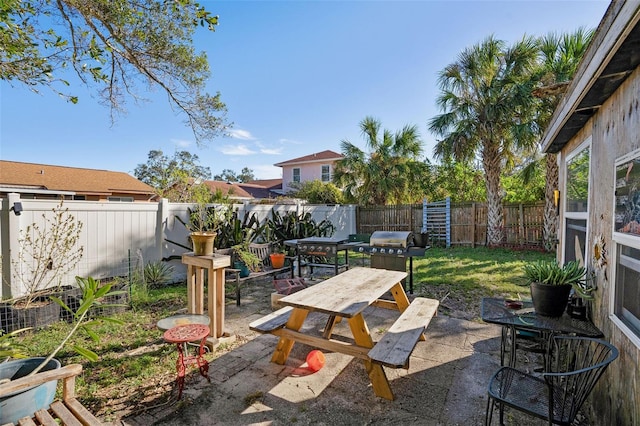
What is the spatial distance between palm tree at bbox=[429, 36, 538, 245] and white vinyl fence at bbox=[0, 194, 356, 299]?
24.5ft

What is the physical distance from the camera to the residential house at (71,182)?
501 inches

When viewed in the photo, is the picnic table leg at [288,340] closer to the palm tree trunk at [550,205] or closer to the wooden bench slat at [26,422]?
the wooden bench slat at [26,422]

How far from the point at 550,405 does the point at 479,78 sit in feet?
32.4

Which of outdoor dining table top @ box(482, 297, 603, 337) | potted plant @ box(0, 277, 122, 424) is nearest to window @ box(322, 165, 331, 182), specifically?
outdoor dining table top @ box(482, 297, 603, 337)

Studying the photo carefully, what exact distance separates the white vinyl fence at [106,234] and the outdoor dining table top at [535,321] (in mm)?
4822

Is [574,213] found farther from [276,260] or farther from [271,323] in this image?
[276,260]

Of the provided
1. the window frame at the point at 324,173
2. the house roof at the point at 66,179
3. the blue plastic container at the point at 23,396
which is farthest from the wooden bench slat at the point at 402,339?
the window frame at the point at 324,173

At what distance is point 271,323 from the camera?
2.71m

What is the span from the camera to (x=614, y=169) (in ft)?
6.43

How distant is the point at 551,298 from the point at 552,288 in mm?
84

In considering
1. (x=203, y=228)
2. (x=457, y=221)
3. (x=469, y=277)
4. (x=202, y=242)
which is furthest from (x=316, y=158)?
(x=202, y=242)

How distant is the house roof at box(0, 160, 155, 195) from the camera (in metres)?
13.0

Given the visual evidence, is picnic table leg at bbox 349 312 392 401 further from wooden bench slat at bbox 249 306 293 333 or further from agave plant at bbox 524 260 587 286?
agave plant at bbox 524 260 587 286

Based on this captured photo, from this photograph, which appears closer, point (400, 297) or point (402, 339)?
point (402, 339)
